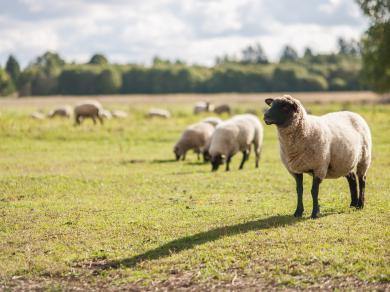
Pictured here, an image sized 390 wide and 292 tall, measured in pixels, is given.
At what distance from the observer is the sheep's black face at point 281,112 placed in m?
→ 11.3

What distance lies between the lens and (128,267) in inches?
365

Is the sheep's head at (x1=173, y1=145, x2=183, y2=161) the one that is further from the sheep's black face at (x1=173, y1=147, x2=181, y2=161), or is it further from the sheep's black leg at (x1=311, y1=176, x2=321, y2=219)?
the sheep's black leg at (x1=311, y1=176, x2=321, y2=219)

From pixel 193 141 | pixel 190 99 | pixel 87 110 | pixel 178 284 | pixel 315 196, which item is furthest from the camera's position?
pixel 190 99

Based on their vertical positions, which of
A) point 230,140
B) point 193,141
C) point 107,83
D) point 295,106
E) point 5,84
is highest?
point 107,83

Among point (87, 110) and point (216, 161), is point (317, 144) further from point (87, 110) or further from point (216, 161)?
point (87, 110)

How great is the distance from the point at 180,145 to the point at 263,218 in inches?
550

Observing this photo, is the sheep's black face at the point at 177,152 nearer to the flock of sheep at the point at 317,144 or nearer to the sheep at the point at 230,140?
the sheep at the point at 230,140

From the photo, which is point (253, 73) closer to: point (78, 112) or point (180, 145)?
point (78, 112)

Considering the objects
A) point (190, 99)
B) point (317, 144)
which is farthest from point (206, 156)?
point (190, 99)

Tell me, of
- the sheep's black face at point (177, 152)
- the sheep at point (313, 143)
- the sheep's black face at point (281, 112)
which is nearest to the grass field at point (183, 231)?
the sheep at point (313, 143)

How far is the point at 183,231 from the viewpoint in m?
11.3

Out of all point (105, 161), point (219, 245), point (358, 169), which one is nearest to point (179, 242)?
point (219, 245)

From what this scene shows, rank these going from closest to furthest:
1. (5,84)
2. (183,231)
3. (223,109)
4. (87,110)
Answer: (183,231) → (87,110) → (223,109) → (5,84)

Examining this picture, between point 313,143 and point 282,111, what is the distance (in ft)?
3.31
